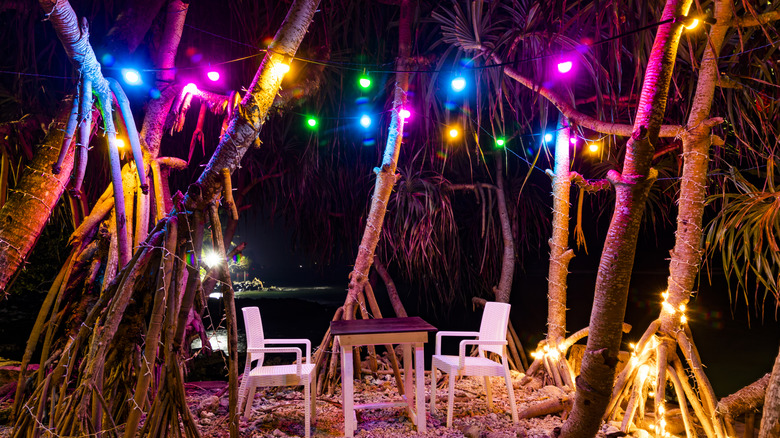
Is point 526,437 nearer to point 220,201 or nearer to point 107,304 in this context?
point 220,201

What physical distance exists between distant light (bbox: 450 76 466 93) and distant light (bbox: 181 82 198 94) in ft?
7.65

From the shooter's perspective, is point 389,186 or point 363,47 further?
point 363,47

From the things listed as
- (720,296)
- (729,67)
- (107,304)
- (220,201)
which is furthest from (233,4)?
(720,296)

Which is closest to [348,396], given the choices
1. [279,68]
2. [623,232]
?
[623,232]

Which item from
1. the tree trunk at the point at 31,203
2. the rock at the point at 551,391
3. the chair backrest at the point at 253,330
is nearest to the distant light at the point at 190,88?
the tree trunk at the point at 31,203

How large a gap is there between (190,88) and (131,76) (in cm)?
52

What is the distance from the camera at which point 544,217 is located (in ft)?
19.3

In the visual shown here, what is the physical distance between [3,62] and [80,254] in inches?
96.1

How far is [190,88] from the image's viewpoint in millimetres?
3414

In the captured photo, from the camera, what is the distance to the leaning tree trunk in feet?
5.28

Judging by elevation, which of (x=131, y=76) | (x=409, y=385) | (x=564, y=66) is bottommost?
(x=409, y=385)

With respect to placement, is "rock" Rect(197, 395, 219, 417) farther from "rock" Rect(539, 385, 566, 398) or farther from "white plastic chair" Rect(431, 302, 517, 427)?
"rock" Rect(539, 385, 566, 398)

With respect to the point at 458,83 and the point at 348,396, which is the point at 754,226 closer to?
the point at 458,83

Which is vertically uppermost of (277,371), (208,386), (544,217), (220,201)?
(544,217)
